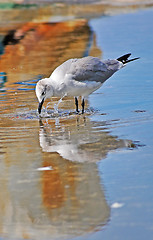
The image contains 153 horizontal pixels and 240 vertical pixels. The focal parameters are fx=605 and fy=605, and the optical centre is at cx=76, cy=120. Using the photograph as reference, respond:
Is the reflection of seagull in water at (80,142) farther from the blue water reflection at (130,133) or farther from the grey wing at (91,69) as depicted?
the grey wing at (91,69)

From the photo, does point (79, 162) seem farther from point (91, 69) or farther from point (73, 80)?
point (91, 69)

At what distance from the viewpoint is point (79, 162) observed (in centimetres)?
548

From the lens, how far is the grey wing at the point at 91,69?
777 centimetres

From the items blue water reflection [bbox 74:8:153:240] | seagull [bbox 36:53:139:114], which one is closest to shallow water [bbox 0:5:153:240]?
blue water reflection [bbox 74:8:153:240]

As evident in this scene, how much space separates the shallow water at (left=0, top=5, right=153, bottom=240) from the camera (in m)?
4.17

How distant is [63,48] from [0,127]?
6.84 m

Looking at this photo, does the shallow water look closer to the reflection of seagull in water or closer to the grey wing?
the reflection of seagull in water

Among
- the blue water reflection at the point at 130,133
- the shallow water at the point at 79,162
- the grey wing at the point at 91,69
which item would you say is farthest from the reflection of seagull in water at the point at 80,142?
the grey wing at the point at 91,69

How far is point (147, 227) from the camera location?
13.1 feet

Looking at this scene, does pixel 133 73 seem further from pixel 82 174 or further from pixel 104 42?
pixel 82 174

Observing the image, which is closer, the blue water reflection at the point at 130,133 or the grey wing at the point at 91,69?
the blue water reflection at the point at 130,133

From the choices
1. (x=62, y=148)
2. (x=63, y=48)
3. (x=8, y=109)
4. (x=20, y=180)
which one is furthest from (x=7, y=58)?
(x=20, y=180)

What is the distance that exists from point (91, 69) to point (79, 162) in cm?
277

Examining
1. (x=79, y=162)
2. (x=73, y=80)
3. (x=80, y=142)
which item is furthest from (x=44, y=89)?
(x=79, y=162)
